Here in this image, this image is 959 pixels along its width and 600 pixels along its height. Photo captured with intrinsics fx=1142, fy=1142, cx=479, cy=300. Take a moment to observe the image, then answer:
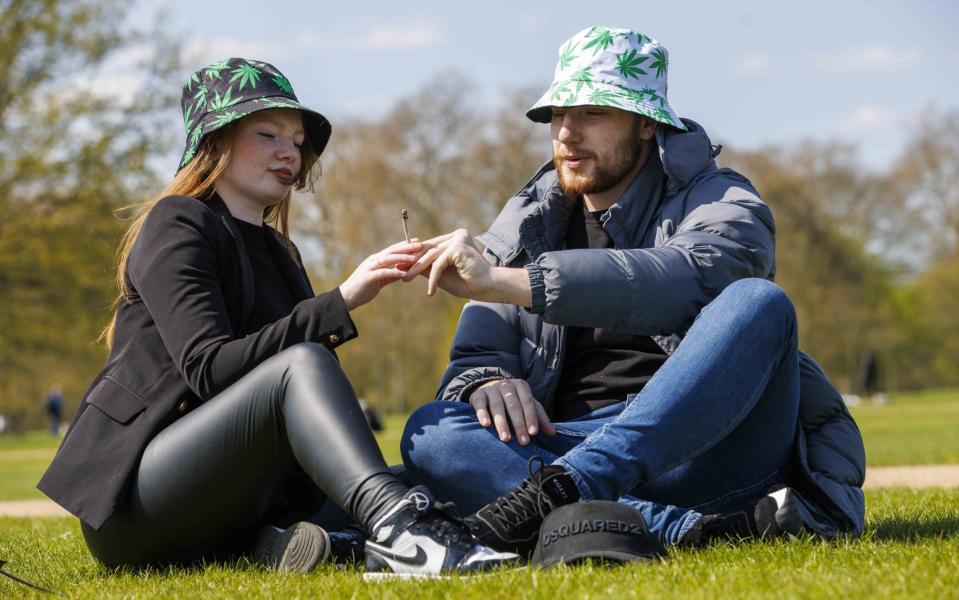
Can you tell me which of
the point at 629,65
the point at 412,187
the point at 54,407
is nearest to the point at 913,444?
the point at 629,65

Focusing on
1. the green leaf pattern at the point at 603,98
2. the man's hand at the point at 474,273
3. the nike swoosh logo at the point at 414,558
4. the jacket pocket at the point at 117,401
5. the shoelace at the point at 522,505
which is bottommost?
the nike swoosh logo at the point at 414,558

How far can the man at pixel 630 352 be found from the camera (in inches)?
127

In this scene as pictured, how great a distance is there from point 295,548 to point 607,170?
1.68 m

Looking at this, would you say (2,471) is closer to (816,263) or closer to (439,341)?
(439,341)

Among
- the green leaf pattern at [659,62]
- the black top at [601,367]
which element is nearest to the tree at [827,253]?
the green leaf pattern at [659,62]

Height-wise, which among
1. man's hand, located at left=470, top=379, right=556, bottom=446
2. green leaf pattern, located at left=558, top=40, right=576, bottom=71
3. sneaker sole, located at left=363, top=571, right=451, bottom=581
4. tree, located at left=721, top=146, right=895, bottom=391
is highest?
green leaf pattern, located at left=558, top=40, right=576, bottom=71

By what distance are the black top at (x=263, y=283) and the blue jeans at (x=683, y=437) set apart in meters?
0.63

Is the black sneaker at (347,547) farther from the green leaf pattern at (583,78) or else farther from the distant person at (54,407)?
the distant person at (54,407)

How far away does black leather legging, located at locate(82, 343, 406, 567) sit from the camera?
3090 mm

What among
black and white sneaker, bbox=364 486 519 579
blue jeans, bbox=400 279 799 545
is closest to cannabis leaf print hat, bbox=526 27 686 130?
blue jeans, bbox=400 279 799 545

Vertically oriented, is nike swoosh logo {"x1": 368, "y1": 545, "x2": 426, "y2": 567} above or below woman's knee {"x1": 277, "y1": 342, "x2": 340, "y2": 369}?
below

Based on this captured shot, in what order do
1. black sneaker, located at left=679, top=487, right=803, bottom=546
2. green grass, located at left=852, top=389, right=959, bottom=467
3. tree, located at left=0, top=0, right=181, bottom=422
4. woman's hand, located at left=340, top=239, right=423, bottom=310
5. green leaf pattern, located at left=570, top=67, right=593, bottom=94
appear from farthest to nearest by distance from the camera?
tree, located at left=0, top=0, right=181, bottom=422 → green grass, located at left=852, top=389, right=959, bottom=467 → green leaf pattern, located at left=570, top=67, right=593, bottom=94 → black sneaker, located at left=679, top=487, right=803, bottom=546 → woman's hand, located at left=340, top=239, right=423, bottom=310

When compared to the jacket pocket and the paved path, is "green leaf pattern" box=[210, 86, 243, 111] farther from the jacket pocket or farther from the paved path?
the paved path

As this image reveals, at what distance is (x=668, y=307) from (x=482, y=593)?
3.80 feet
